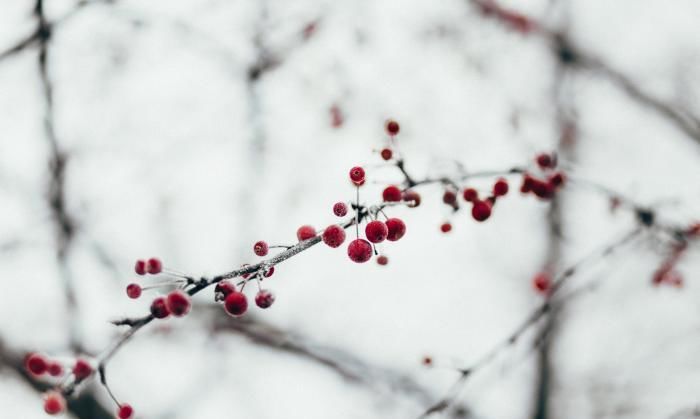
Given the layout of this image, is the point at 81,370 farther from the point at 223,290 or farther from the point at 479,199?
the point at 479,199

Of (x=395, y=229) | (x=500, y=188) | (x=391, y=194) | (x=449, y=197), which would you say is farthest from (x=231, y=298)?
(x=500, y=188)

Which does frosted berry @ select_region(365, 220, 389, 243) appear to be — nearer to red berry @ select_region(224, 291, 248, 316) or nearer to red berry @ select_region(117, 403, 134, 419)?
red berry @ select_region(224, 291, 248, 316)

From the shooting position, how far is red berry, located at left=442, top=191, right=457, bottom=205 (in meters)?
2.65

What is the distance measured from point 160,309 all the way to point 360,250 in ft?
2.88

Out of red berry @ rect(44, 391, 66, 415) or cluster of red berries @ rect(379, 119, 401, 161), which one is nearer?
red berry @ rect(44, 391, 66, 415)

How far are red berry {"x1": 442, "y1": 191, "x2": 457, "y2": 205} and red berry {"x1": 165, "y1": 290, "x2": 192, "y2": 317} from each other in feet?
5.22

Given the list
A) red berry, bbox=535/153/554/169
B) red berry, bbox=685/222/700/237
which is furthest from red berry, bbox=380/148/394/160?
red berry, bbox=685/222/700/237

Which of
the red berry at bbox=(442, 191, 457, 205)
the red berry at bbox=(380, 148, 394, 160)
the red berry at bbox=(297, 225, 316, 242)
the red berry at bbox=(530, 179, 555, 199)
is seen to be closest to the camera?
the red berry at bbox=(297, 225, 316, 242)

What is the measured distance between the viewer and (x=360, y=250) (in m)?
2.06

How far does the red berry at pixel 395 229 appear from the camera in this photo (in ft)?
7.34

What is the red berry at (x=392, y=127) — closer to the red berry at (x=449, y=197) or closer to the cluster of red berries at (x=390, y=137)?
the cluster of red berries at (x=390, y=137)

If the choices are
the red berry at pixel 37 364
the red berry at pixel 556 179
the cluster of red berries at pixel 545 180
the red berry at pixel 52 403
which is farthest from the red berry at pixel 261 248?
the red berry at pixel 556 179

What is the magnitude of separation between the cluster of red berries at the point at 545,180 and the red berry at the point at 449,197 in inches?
23.4

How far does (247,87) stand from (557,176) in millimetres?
4803
